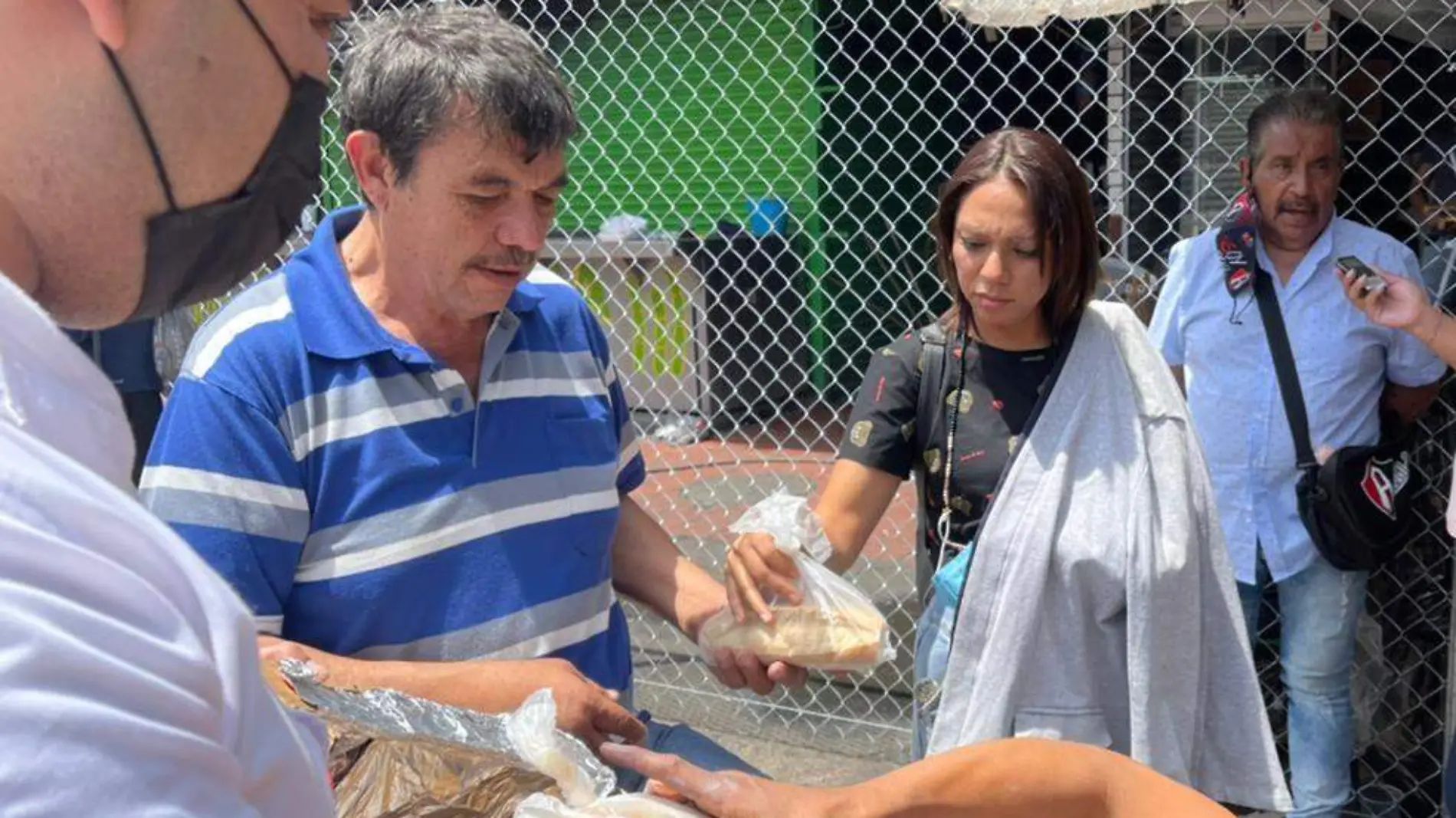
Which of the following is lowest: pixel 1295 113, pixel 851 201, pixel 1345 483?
pixel 851 201

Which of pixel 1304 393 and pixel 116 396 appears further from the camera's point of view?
pixel 1304 393

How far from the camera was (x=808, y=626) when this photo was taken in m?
2.05

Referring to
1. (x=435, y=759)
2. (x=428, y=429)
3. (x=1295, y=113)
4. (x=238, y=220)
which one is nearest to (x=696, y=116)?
(x=1295, y=113)

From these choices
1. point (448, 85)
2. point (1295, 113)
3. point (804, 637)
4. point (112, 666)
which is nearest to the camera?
point (112, 666)

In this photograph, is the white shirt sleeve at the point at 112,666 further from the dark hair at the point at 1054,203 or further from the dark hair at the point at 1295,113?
the dark hair at the point at 1295,113

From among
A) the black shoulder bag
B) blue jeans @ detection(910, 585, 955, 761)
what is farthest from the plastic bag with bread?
the black shoulder bag

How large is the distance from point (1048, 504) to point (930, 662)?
46 cm

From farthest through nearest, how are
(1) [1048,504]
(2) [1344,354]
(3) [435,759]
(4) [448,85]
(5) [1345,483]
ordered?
(2) [1344,354] → (5) [1345,483] → (1) [1048,504] → (4) [448,85] → (3) [435,759]

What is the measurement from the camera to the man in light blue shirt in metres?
3.40

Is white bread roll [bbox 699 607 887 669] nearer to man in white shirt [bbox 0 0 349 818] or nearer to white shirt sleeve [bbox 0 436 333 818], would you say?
man in white shirt [bbox 0 0 349 818]

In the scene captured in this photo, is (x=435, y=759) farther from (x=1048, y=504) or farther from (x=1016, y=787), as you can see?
(x=1048, y=504)

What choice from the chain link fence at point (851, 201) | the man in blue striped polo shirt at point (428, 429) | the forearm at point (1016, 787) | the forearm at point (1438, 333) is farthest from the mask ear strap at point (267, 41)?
the chain link fence at point (851, 201)

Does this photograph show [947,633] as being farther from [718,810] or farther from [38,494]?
[38,494]

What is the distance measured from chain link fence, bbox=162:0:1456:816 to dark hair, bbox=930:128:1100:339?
1.43 metres
